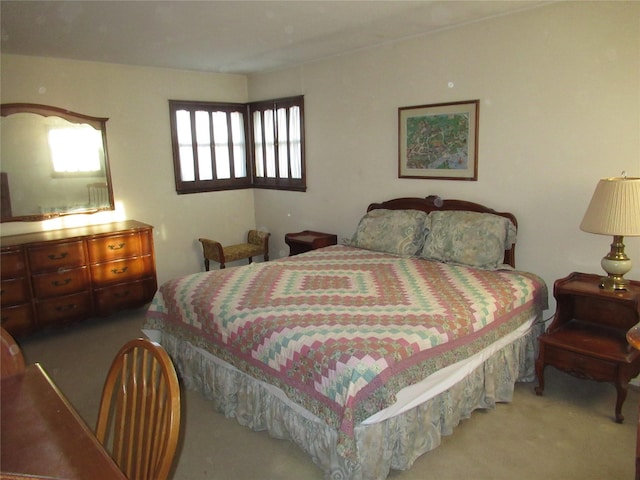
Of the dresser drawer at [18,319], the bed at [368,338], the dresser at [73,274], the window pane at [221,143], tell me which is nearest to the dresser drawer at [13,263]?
the dresser at [73,274]

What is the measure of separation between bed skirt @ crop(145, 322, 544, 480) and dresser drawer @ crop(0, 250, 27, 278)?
1.39m

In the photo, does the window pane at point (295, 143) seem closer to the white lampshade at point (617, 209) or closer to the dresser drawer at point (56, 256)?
the dresser drawer at point (56, 256)

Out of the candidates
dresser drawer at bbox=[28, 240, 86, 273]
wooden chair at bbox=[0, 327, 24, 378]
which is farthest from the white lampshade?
dresser drawer at bbox=[28, 240, 86, 273]

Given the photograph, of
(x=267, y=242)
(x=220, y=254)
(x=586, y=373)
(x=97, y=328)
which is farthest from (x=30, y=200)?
(x=586, y=373)

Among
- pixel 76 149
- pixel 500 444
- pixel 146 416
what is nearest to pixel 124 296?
pixel 76 149

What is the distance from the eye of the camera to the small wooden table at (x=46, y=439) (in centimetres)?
97

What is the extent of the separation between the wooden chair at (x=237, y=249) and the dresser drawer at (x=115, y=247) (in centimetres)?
74

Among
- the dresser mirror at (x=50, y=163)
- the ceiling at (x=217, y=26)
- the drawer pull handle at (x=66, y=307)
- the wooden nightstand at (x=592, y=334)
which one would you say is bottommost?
the drawer pull handle at (x=66, y=307)

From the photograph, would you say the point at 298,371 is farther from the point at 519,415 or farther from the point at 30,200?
the point at 30,200

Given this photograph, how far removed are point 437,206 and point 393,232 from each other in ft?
1.37

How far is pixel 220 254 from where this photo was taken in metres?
4.79

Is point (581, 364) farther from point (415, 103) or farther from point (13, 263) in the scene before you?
point (13, 263)

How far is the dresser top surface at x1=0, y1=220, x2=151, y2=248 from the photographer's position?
3.78 m

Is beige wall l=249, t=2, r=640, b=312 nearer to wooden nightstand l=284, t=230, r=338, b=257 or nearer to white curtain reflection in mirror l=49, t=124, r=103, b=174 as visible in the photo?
wooden nightstand l=284, t=230, r=338, b=257
